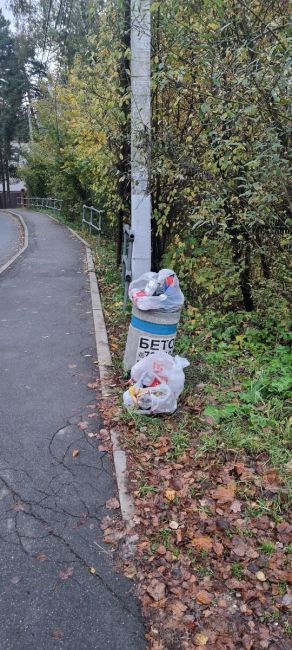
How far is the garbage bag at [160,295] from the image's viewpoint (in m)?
3.85

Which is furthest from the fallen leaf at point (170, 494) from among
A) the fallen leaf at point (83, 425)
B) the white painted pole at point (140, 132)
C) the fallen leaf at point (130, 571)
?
the white painted pole at point (140, 132)

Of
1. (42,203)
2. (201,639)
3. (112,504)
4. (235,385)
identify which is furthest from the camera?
(42,203)

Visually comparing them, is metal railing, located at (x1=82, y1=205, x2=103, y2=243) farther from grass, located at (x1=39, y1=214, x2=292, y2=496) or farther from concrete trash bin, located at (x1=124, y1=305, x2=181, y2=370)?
concrete trash bin, located at (x1=124, y1=305, x2=181, y2=370)

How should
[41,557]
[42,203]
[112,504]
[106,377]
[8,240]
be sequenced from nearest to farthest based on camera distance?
[41,557] → [112,504] → [106,377] → [8,240] → [42,203]

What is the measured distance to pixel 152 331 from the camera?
157 inches

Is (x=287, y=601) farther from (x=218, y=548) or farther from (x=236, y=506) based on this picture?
(x=236, y=506)

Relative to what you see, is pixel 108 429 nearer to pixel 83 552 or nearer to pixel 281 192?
pixel 83 552

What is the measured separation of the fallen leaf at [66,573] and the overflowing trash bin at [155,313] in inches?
79.4

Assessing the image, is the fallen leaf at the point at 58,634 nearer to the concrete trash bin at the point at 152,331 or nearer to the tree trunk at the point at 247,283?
the concrete trash bin at the point at 152,331

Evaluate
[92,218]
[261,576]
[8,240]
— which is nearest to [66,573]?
[261,576]

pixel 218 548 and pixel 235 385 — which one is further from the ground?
pixel 235 385

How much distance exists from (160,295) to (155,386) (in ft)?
2.62

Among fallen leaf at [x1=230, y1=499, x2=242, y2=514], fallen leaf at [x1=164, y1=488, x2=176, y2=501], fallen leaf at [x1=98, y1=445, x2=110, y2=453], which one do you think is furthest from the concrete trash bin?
fallen leaf at [x1=230, y1=499, x2=242, y2=514]

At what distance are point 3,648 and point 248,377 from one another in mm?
2910
